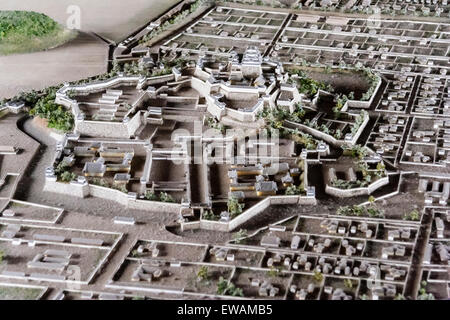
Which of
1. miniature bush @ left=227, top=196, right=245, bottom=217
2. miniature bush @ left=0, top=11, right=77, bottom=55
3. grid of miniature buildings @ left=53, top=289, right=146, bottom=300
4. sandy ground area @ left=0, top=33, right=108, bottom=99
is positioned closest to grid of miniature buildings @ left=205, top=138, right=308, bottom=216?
miniature bush @ left=227, top=196, right=245, bottom=217

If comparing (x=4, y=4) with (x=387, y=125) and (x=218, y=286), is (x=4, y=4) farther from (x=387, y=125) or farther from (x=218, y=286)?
(x=218, y=286)

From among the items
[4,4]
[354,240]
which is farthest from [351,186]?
[4,4]

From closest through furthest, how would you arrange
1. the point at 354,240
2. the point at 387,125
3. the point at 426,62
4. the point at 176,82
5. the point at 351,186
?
the point at 354,240
the point at 351,186
the point at 387,125
the point at 176,82
the point at 426,62

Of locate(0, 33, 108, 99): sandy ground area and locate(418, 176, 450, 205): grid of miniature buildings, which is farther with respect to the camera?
locate(0, 33, 108, 99): sandy ground area

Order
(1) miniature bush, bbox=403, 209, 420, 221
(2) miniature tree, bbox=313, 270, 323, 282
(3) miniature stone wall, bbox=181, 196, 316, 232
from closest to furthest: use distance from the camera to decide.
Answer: (2) miniature tree, bbox=313, 270, 323, 282
(3) miniature stone wall, bbox=181, 196, 316, 232
(1) miniature bush, bbox=403, 209, 420, 221

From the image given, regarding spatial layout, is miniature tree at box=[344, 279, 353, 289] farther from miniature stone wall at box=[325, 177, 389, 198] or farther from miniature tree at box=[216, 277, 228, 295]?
miniature stone wall at box=[325, 177, 389, 198]

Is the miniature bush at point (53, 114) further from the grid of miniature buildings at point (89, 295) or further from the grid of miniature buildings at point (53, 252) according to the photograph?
the grid of miniature buildings at point (89, 295)

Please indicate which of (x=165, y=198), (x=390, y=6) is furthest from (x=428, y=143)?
(x=390, y=6)

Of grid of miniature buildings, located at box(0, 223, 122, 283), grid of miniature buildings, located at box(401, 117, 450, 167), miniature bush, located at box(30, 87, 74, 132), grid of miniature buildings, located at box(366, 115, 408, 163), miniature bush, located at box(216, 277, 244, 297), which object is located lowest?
grid of miniature buildings, located at box(401, 117, 450, 167)
